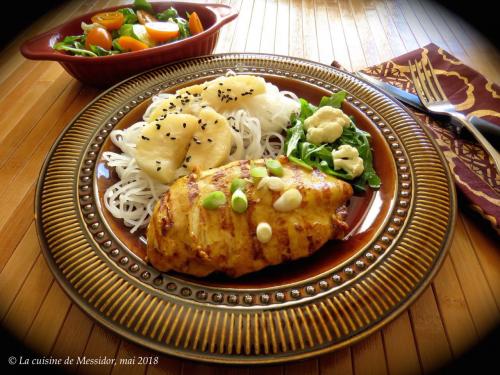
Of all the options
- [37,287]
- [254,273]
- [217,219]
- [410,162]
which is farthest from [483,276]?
[37,287]

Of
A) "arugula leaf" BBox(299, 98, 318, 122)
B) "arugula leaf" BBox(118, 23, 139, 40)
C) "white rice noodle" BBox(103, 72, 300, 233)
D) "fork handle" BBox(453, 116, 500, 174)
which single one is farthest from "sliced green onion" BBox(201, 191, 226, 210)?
"arugula leaf" BBox(118, 23, 139, 40)

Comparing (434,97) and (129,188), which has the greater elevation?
(129,188)

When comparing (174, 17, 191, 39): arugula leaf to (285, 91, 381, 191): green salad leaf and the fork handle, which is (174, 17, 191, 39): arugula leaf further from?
the fork handle

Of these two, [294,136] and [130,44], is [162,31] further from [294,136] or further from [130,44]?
[294,136]

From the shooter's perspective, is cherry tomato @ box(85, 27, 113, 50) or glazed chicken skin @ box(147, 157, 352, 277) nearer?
glazed chicken skin @ box(147, 157, 352, 277)

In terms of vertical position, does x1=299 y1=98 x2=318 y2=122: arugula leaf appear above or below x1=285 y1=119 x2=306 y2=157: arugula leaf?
above

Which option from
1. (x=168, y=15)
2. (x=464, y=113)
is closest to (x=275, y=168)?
(x=464, y=113)
